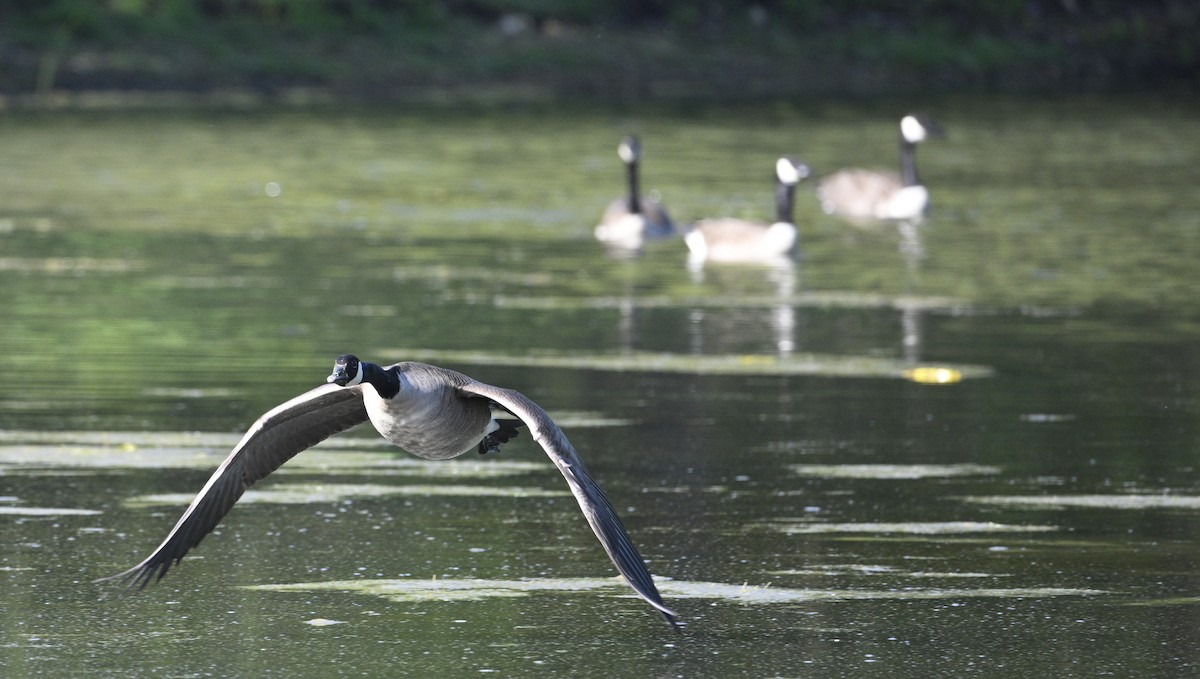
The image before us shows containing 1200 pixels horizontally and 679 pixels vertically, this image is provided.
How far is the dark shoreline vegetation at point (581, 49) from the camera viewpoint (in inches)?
1715

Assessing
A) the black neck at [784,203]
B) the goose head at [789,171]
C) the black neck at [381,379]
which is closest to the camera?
the black neck at [381,379]

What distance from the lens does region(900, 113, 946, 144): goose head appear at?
2684cm

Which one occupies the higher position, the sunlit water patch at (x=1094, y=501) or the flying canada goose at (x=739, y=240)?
the flying canada goose at (x=739, y=240)

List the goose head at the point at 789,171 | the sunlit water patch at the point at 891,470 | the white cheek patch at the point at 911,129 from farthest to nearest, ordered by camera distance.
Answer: the white cheek patch at the point at 911,129
the goose head at the point at 789,171
the sunlit water patch at the point at 891,470

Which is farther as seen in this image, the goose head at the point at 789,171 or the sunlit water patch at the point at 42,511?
the goose head at the point at 789,171

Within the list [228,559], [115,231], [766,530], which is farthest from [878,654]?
[115,231]

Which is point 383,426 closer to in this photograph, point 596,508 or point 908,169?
point 596,508

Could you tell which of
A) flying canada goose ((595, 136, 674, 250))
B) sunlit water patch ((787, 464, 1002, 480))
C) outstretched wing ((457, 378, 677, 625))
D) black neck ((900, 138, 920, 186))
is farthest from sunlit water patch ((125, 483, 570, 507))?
black neck ((900, 138, 920, 186))

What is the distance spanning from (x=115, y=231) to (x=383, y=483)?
11366 millimetres

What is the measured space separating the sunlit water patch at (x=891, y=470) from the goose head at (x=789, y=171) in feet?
35.4

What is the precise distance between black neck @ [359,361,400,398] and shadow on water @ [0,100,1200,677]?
31.4 inches

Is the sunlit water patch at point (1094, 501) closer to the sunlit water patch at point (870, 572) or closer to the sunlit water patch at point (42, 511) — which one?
the sunlit water patch at point (870, 572)

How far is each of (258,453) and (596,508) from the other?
5.29ft

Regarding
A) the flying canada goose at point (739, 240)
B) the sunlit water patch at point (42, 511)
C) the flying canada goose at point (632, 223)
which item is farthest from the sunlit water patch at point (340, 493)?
the flying canada goose at point (632, 223)
